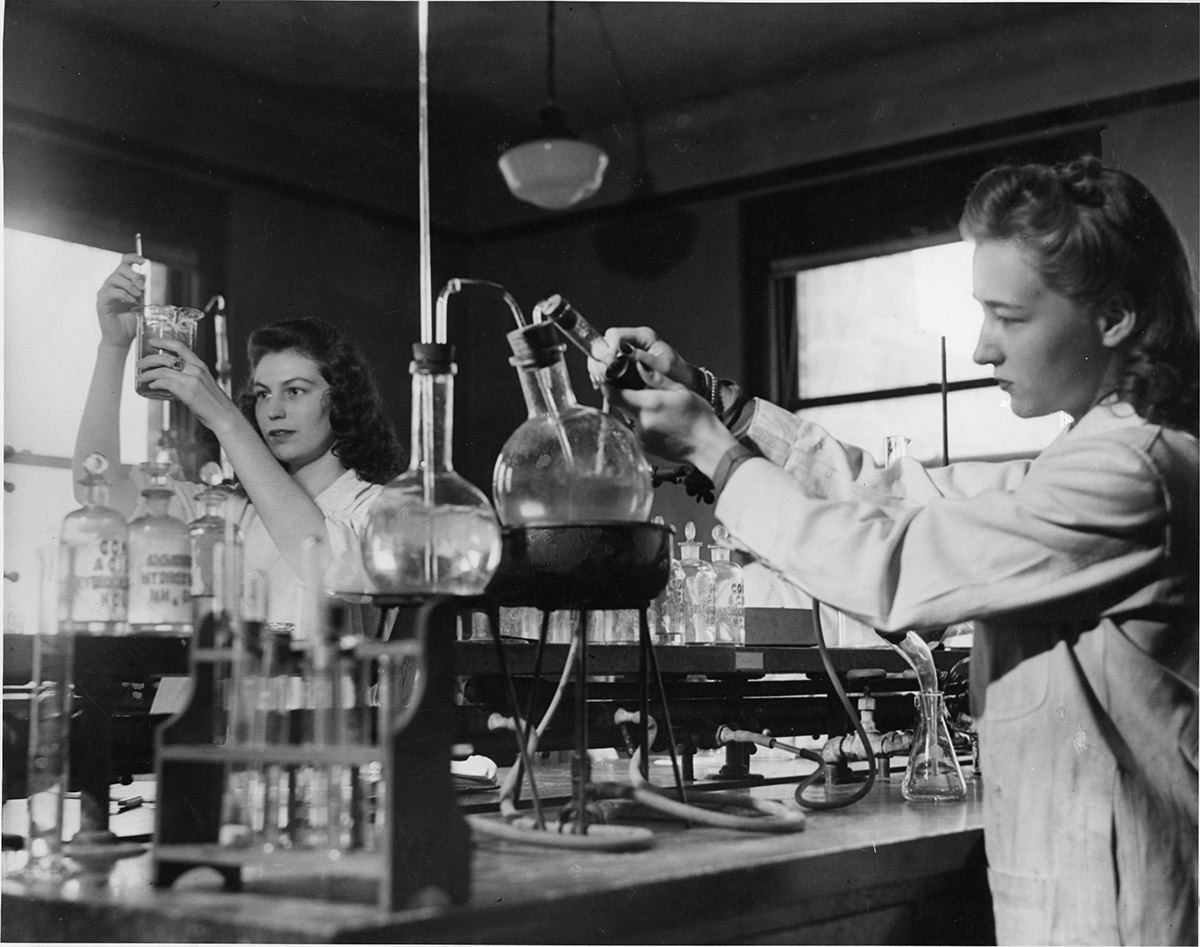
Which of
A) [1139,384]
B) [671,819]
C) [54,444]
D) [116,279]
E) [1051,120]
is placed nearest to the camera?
[671,819]

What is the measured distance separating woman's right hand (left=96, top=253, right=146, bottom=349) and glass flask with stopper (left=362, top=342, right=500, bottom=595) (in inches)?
28.5

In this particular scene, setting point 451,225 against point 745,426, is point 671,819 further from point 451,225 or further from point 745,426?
point 451,225

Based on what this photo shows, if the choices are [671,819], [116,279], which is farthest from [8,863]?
[116,279]

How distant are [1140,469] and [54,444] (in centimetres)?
123

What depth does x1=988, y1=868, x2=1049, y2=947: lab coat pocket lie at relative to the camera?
123 centimetres

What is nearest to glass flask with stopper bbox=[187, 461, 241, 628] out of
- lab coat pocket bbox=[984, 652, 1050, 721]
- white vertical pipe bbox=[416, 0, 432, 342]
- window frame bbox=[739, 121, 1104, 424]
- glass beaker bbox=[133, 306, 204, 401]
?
glass beaker bbox=[133, 306, 204, 401]

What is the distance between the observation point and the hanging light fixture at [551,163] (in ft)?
5.85

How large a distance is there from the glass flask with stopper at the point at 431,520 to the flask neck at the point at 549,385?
3.2 inches

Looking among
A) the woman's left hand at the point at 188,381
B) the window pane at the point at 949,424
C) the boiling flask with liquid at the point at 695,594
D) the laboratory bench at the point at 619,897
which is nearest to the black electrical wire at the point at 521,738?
the laboratory bench at the point at 619,897

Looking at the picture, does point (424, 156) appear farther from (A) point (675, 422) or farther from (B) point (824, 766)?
(B) point (824, 766)

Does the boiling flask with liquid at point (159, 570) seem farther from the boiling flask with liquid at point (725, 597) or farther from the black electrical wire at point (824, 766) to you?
the boiling flask with liquid at point (725, 597)

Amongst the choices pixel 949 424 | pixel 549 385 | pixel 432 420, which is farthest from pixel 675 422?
pixel 949 424

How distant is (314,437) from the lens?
183 cm

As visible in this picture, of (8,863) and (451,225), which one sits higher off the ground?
(451,225)
